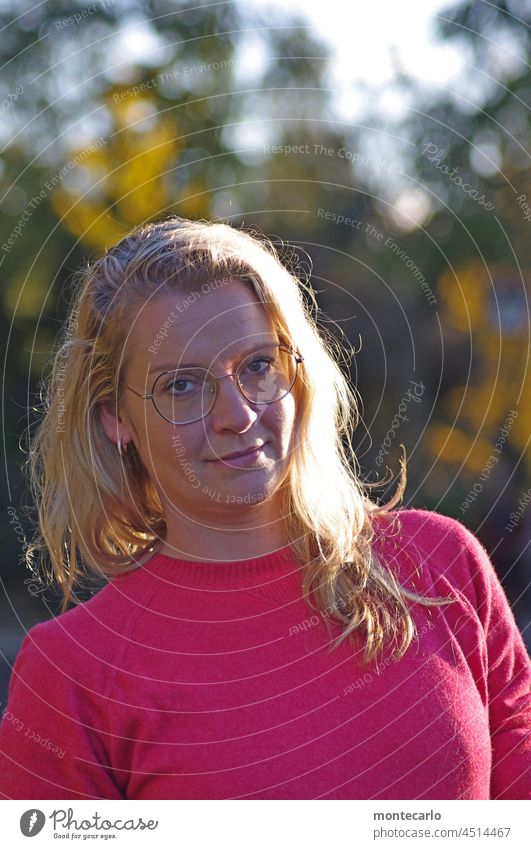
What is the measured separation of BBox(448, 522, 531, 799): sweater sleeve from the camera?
1571 mm

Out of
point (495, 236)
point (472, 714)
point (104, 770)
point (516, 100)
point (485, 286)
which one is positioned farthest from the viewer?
point (485, 286)

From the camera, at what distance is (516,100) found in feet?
9.70

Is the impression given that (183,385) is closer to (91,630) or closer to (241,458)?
(241,458)

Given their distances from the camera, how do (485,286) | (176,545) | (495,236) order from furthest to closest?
(485,286)
(495,236)
(176,545)

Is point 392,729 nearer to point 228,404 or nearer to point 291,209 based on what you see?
point 228,404

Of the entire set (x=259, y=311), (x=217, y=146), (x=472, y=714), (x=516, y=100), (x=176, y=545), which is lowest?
(x=472, y=714)

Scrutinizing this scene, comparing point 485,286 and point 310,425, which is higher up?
point 485,286

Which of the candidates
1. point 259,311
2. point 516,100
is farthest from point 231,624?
point 516,100

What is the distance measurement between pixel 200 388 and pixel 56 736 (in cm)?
56

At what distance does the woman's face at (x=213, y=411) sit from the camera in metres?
1.50

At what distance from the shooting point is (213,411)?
4.94ft

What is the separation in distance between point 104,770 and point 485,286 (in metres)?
2.66

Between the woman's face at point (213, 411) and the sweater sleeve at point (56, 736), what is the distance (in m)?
0.32

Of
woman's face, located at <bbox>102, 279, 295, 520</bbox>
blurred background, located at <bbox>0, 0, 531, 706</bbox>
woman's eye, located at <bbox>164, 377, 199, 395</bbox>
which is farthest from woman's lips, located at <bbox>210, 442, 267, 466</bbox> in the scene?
blurred background, located at <bbox>0, 0, 531, 706</bbox>
